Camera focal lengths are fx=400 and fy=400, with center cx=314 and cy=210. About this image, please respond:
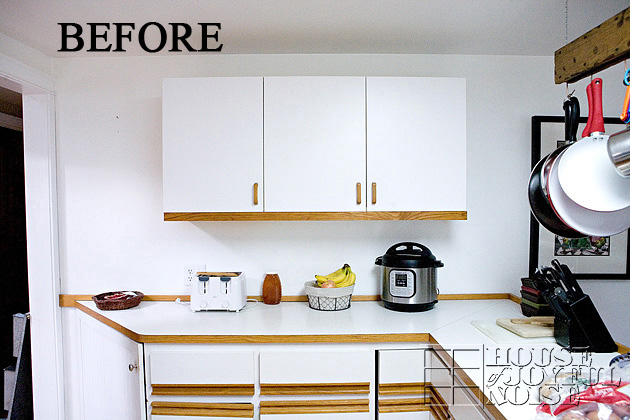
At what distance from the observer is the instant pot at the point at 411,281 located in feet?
Answer: 6.86

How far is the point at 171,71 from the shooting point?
2379mm

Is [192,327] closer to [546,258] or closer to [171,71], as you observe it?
[171,71]

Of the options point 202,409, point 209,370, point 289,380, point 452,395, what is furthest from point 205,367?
point 452,395

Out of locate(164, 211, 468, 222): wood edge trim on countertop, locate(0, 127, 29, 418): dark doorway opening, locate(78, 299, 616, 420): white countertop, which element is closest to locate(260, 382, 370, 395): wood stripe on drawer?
locate(78, 299, 616, 420): white countertop

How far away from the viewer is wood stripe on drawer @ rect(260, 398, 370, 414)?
1.78 meters

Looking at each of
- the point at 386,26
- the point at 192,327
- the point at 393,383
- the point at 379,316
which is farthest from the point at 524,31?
the point at 192,327

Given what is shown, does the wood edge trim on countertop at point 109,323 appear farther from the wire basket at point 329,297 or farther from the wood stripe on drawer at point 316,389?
the wire basket at point 329,297

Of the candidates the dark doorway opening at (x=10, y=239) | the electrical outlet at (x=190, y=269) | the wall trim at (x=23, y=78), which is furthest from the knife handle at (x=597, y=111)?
the dark doorway opening at (x=10, y=239)

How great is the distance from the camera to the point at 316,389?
180 centimetres

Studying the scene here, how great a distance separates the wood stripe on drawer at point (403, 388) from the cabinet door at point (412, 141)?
2.78ft

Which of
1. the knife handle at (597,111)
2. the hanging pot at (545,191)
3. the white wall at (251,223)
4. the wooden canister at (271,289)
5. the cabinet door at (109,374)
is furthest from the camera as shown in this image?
the white wall at (251,223)

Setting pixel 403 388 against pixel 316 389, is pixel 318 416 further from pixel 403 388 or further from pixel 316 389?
pixel 403 388

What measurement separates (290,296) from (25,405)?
1.86 metres

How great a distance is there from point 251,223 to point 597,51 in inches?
71.5
